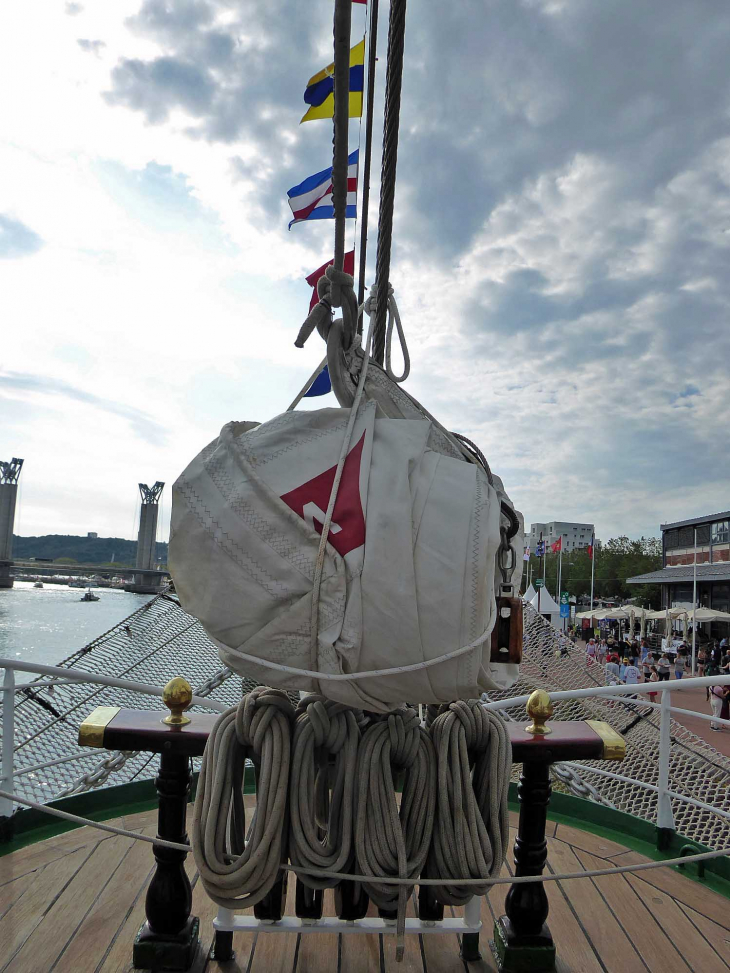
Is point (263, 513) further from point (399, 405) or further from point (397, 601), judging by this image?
point (399, 405)

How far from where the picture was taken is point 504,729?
156 centimetres

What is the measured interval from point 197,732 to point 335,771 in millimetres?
381

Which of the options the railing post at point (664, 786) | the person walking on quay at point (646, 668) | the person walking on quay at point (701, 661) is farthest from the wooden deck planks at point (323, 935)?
the person walking on quay at point (701, 661)

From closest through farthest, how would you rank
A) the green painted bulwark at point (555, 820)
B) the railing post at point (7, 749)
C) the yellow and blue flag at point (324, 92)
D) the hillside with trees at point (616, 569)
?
the railing post at point (7, 749) → the green painted bulwark at point (555, 820) → the yellow and blue flag at point (324, 92) → the hillside with trees at point (616, 569)

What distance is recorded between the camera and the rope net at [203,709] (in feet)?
19.1

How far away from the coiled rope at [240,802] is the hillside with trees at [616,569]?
38.1 metres

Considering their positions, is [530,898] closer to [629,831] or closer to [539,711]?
[539,711]

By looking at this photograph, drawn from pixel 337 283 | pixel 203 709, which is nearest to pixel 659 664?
pixel 203 709

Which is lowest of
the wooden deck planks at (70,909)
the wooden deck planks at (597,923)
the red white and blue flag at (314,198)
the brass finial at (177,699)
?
the wooden deck planks at (70,909)

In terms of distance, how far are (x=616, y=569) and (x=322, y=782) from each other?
1847 inches

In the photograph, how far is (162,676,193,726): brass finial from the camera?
1643 mm

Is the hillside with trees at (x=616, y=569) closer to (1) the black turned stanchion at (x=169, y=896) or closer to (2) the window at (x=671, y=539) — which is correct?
(2) the window at (x=671, y=539)

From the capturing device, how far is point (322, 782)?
153cm

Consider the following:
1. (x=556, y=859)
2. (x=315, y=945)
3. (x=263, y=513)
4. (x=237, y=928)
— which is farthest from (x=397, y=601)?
(x=556, y=859)
